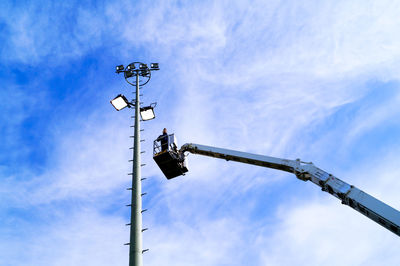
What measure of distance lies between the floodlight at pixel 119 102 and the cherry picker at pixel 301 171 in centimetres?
734

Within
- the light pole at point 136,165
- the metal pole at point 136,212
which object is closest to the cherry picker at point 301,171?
the light pole at point 136,165

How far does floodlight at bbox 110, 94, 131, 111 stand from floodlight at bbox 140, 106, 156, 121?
0.65 meters

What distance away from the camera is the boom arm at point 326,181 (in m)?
11.9

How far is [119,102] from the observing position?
9852 millimetres

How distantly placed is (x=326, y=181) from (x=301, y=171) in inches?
57.0

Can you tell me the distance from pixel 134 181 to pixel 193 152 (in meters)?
12.3

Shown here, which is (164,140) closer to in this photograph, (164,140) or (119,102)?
(164,140)

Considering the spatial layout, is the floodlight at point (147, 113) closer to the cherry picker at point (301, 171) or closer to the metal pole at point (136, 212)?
the metal pole at point (136, 212)

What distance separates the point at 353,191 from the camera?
521 inches

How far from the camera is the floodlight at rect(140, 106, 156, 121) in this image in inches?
384

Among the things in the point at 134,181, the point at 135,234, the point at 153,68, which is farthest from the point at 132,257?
the point at 153,68

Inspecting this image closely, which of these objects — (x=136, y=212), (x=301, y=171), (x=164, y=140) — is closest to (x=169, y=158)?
(x=164, y=140)

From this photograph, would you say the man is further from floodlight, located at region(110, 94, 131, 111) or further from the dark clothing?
floodlight, located at region(110, 94, 131, 111)

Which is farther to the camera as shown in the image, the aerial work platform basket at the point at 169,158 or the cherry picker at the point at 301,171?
the aerial work platform basket at the point at 169,158
